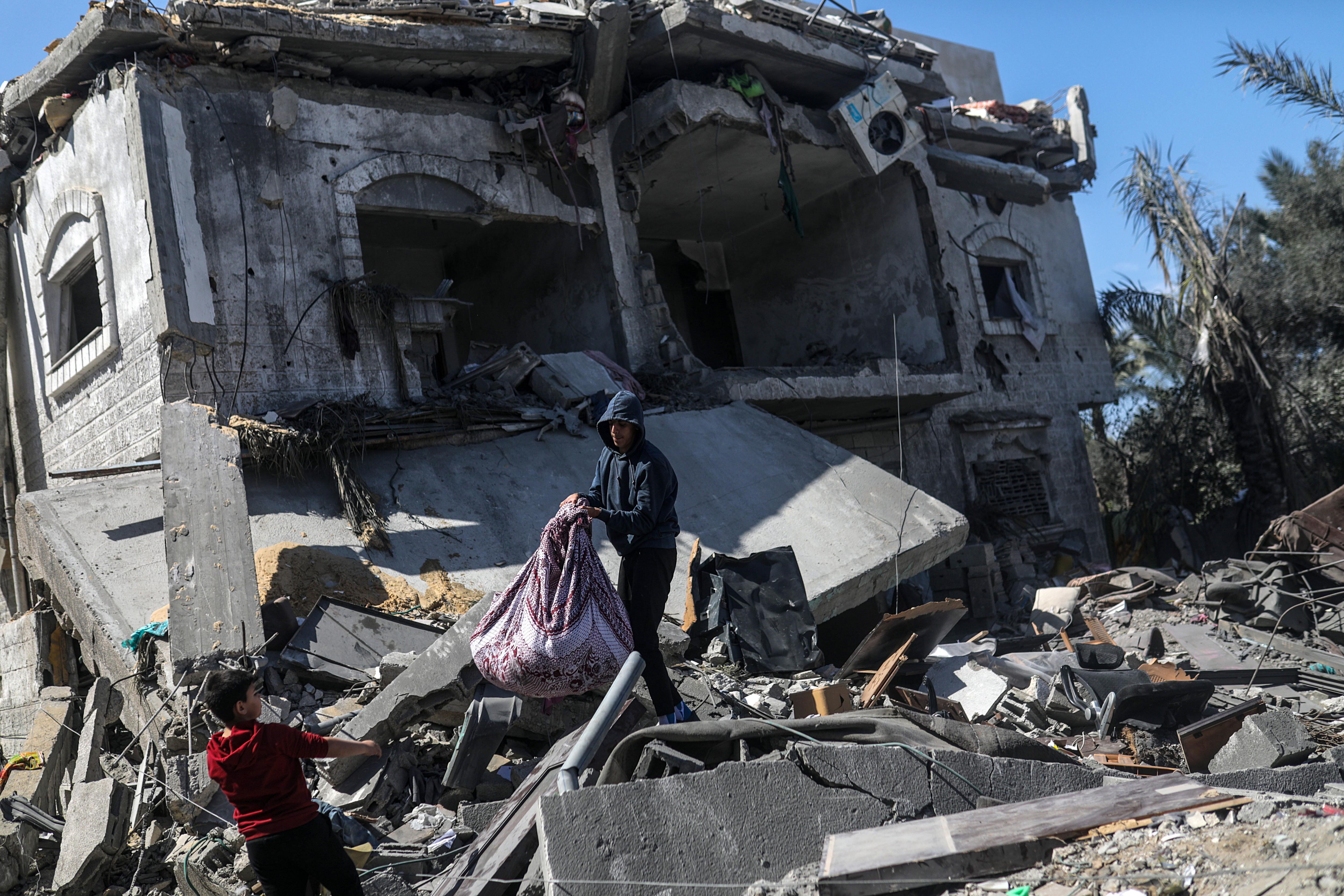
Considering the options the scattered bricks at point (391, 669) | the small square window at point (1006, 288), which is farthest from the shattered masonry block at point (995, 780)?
the small square window at point (1006, 288)

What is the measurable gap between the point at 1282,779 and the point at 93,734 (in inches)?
212

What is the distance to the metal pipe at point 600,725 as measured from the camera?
3219 mm

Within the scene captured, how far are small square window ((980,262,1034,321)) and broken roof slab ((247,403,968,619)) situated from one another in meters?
7.53

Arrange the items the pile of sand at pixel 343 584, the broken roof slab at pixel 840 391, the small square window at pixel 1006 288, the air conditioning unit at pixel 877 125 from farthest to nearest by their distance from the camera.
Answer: the small square window at pixel 1006 288 < the air conditioning unit at pixel 877 125 < the broken roof slab at pixel 840 391 < the pile of sand at pixel 343 584

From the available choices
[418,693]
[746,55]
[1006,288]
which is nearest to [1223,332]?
[1006,288]

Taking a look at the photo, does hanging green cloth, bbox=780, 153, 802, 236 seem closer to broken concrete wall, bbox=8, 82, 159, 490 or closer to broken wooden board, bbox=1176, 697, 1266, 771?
broken concrete wall, bbox=8, 82, 159, 490

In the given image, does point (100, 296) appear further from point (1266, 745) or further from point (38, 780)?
point (1266, 745)

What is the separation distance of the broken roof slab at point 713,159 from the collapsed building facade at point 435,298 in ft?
0.17

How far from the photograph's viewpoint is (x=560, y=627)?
4309 millimetres

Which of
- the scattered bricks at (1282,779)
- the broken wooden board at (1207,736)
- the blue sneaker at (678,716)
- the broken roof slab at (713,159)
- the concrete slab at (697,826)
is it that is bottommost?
the broken wooden board at (1207,736)

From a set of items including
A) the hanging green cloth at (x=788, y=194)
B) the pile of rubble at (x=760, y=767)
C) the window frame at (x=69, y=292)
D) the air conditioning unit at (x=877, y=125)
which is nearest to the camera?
the pile of rubble at (x=760, y=767)

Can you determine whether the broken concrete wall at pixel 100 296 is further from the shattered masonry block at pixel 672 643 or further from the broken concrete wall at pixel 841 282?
the broken concrete wall at pixel 841 282

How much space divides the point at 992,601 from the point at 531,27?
762 centimetres

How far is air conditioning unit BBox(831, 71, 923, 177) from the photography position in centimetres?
1189
